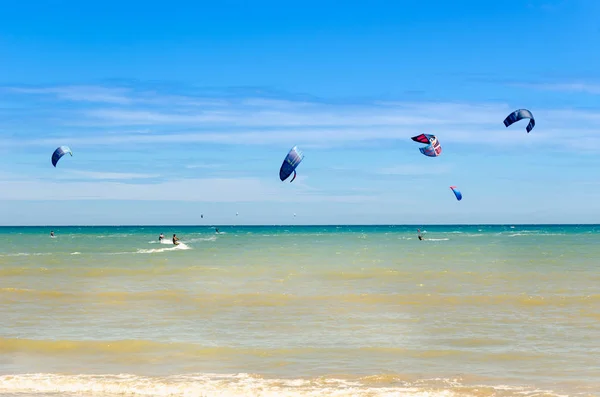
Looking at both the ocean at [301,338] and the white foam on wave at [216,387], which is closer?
the white foam on wave at [216,387]

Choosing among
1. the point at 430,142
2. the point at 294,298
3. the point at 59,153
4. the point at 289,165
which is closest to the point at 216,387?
the point at 294,298

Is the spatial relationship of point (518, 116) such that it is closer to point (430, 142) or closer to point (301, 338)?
point (430, 142)

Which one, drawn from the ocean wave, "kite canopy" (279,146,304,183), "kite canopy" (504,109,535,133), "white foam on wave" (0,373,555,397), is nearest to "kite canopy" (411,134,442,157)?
"kite canopy" (504,109,535,133)

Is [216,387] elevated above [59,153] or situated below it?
below

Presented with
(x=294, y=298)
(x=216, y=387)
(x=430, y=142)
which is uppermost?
(x=430, y=142)

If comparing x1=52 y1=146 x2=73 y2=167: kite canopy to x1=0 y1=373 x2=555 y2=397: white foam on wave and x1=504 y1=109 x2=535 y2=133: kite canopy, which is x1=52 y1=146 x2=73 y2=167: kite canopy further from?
x1=0 y1=373 x2=555 y2=397: white foam on wave

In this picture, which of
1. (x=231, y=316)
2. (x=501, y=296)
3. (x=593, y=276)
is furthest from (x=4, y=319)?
(x=593, y=276)

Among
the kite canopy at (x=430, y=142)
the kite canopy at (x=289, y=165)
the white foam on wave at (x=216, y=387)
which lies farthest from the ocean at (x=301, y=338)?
the kite canopy at (x=430, y=142)

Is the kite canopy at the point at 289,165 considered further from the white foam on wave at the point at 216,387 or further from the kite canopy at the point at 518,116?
the white foam on wave at the point at 216,387

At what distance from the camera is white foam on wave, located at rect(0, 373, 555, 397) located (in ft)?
34.1

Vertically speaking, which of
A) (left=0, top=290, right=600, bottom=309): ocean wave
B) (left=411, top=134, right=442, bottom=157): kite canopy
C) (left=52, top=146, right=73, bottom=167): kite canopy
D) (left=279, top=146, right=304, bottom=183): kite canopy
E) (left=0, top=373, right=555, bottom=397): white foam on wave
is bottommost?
(left=0, top=373, right=555, bottom=397): white foam on wave

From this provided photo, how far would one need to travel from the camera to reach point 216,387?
10.8m

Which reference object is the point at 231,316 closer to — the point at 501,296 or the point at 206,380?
the point at 206,380

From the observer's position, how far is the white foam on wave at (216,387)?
10.4 meters
